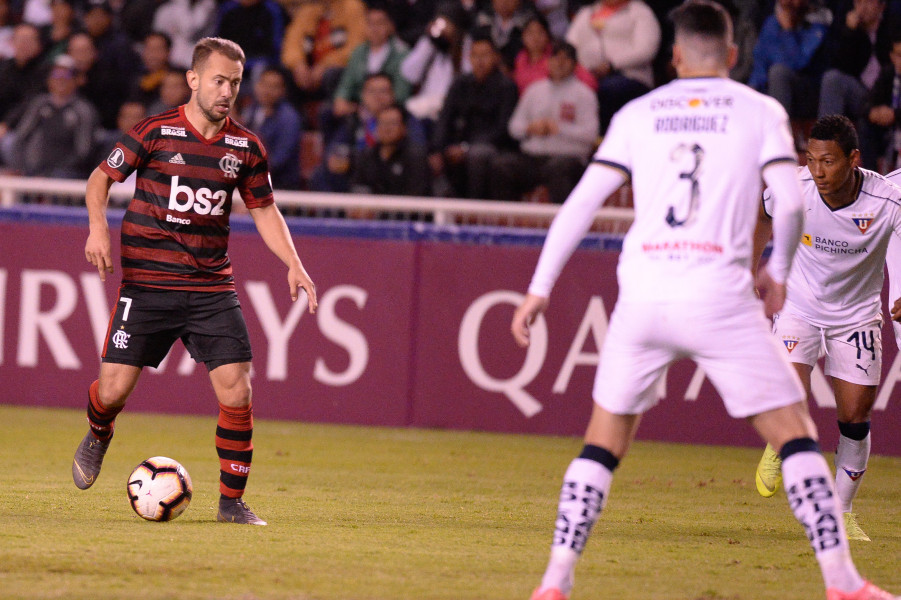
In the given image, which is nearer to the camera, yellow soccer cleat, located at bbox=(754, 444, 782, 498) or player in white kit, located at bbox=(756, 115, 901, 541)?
player in white kit, located at bbox=(756, 115, 901, 541)

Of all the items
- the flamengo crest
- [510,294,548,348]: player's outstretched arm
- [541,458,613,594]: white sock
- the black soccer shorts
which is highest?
the flamengo crest

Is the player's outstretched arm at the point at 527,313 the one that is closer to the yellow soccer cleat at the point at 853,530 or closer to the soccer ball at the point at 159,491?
the soccer ball at the point at 159,491

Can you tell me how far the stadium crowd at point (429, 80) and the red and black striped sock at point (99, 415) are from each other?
20.3ft

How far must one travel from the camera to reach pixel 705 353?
4281mm

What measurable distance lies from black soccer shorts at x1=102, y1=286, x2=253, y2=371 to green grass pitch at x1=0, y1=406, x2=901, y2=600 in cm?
83

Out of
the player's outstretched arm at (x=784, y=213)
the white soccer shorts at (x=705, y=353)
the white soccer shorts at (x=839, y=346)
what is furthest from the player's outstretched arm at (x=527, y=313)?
the white soccer shorts at (x=839, y=346)

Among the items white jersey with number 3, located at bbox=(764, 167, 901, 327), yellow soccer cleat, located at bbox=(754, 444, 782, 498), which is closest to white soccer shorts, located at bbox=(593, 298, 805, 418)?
white jersey with number 3, located at bbox=(764, 167, 901, 327)

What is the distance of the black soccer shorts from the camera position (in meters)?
6.13

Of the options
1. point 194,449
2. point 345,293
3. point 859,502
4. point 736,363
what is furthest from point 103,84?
point 736,363

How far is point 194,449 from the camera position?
9195mm

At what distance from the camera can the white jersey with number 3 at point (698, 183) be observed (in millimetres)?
4223

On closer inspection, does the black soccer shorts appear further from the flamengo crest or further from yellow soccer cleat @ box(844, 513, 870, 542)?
yellow soccer cleat @ box(844, 513, 870, 542)

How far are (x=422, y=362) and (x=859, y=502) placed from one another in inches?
166

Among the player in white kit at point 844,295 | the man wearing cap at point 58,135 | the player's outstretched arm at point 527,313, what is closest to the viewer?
the player's outstretched arm at point 527,313
